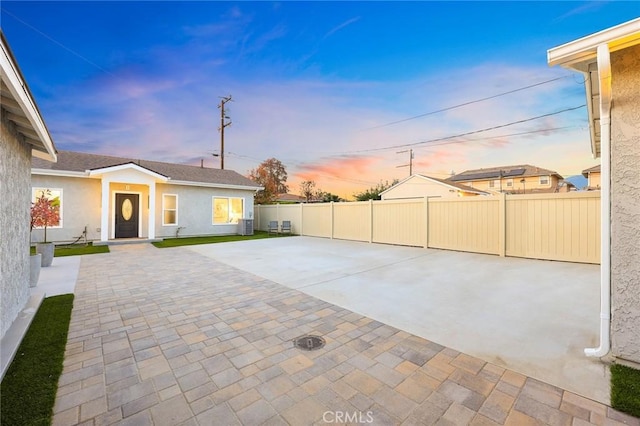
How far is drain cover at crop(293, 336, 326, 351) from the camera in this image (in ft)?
9.83

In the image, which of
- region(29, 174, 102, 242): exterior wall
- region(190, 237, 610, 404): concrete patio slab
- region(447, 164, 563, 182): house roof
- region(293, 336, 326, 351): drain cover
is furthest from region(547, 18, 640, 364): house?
region(447, 164, 563, 182): house roof

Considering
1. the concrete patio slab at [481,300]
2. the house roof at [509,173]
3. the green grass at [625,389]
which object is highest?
the house roof at [509,173]

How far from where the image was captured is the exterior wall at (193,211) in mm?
14336

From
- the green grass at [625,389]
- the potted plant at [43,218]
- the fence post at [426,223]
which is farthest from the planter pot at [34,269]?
the fence post at [426,223]

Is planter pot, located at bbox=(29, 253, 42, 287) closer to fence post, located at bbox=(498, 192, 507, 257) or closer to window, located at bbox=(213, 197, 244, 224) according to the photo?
window, located at bbox=(213, 197, 244, 224)

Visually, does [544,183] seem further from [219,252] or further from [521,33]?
[219,252]

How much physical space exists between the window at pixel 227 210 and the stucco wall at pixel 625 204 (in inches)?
639

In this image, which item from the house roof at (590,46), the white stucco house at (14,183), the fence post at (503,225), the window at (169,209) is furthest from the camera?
the window at (169,209)

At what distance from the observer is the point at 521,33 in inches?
408

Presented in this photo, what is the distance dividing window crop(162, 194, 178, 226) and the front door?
1181mm

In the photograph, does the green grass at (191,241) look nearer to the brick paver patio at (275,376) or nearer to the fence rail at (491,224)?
the fence rail at (491,224)

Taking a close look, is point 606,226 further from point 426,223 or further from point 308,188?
point 308,188

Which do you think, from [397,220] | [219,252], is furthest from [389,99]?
[219,252]

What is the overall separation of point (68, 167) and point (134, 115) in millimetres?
4660
